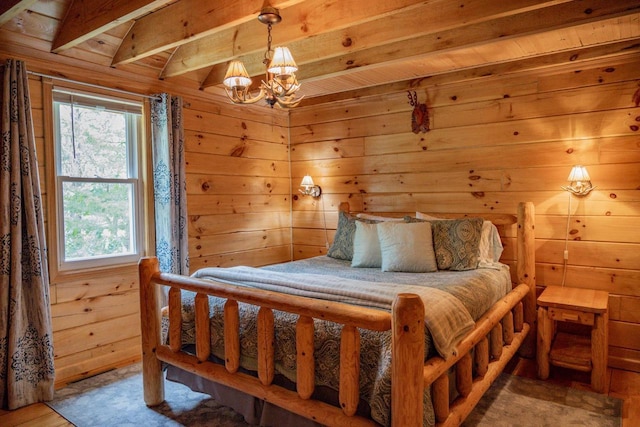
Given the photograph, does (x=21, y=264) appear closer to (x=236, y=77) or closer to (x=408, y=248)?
(x=236, y=77)

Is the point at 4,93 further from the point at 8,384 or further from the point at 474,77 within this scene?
the point at 474,77

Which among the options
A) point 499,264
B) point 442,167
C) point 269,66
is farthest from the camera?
point 442,167

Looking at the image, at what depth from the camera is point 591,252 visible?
2957mm

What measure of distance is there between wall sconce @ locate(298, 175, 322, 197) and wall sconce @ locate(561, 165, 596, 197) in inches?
Answer: 82.6

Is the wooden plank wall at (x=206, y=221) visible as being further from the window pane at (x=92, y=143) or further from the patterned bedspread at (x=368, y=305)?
the patterned bedspread at (x=368, y=305)

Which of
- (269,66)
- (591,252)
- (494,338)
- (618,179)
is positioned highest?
(269,66)

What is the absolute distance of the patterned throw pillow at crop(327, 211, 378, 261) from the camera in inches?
134

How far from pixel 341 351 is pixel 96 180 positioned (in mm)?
2223

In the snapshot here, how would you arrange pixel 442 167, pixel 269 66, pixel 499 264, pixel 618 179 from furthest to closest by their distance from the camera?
pixel 442 167 < pixel 499 264 < pixel 618 179 < pixel 269 66

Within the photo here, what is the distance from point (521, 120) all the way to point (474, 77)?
1.56 ft

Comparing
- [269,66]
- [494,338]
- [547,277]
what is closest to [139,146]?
[269,66]

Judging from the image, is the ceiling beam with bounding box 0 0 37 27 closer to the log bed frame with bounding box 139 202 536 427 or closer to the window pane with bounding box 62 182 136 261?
the window pane with bounding box 62 182 136 261

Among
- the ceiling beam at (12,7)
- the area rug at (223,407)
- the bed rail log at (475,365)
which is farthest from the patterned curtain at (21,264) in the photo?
the bed rail log at (475,365)

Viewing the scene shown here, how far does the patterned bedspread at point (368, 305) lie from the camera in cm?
167
